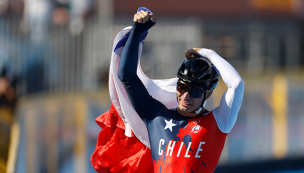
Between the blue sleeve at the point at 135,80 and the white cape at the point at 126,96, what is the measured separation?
11 centimetres

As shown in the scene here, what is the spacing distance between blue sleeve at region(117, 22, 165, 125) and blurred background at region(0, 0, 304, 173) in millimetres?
1387

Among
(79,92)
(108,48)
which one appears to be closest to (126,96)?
(79,92)

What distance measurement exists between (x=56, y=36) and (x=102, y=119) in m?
4.51

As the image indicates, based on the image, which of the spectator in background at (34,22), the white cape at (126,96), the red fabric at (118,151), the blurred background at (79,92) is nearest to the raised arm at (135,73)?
the white cape at (126,96)

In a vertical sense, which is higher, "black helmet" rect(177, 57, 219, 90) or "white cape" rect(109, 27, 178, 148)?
"black helmet" rect(177, 57, 219, 90)

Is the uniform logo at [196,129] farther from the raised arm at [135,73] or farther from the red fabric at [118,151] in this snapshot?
the red fabric at [118,151]

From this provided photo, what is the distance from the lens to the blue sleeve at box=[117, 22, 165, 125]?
2.34 m

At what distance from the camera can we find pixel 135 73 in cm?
243

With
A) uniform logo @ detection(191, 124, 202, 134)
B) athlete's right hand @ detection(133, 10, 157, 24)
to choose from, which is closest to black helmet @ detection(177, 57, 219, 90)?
uniform logo @ detection(191, 124, 202, 134)

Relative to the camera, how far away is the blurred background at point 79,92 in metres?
4.53

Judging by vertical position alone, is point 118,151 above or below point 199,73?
below

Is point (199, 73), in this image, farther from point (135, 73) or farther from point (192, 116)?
point (135, 73)

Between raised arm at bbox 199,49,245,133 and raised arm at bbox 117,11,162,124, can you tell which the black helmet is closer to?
raised arm at bbox 199,49,245,133

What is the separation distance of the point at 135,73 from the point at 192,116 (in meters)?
0.46
